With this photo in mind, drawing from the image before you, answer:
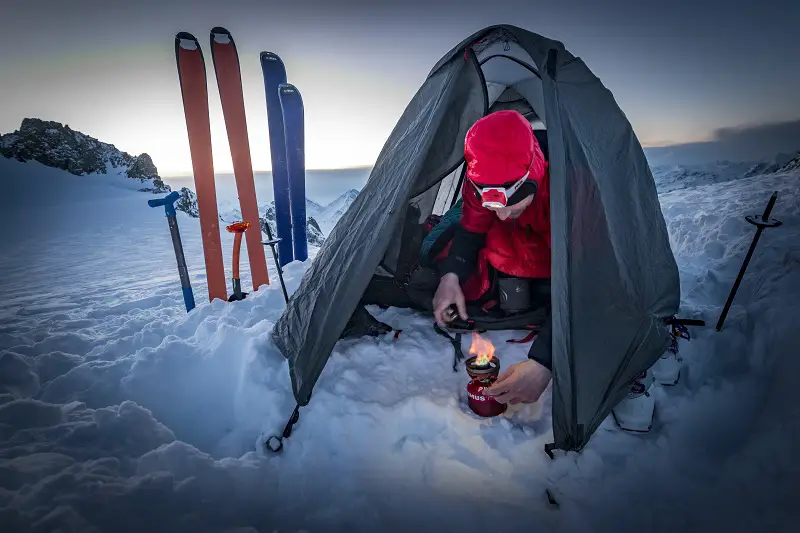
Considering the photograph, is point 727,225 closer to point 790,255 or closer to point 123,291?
point 790,255

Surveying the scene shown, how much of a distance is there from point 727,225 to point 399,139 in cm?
412

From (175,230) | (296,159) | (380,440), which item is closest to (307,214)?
(296,159)

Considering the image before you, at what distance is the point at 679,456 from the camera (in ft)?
5.92

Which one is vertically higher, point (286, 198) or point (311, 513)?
point (286, 198)

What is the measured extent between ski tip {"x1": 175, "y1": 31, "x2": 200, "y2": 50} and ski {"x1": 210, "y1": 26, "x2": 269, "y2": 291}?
0.79 ft

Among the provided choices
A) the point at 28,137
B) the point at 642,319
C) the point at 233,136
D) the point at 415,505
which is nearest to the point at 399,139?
the point at 642,319

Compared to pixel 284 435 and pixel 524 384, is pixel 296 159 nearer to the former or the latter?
Result: pixel 284 435

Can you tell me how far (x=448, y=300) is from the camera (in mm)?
2340

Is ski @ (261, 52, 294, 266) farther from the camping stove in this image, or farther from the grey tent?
the camping stove

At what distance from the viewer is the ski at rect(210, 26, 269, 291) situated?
4.54 meters

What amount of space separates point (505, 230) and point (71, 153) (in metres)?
17.9

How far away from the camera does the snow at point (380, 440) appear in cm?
149

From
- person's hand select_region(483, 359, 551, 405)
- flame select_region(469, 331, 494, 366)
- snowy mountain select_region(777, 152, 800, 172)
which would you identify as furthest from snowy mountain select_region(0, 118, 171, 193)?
snowy mountain select_region(777, 152, 800, 172)

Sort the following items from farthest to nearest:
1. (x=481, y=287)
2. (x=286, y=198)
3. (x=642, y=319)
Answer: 1. (x=286, y=198)
2. (x=481, y=287)
3. (x=642, y=319)
